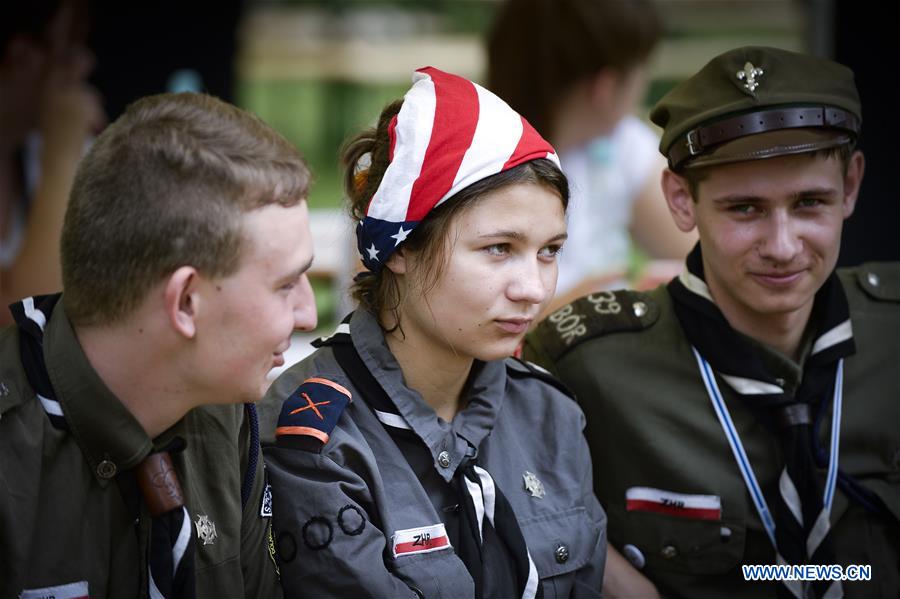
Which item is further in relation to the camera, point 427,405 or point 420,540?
point 427,405

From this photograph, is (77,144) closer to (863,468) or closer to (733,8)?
(733,8)

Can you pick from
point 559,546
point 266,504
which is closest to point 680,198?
point 559,546

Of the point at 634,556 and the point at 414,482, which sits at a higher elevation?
the point at 414,482

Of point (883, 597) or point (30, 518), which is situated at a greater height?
point (30, 518)

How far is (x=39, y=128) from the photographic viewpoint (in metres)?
3.99

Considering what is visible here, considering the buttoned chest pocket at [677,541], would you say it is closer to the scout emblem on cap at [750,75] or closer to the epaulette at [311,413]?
the epaulette at [311,413]

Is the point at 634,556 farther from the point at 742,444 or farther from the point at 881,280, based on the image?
the point at 881,280

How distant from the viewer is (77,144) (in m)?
4.02

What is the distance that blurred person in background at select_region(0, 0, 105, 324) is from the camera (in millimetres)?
3824

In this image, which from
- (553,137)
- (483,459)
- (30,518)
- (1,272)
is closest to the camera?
(30,518)

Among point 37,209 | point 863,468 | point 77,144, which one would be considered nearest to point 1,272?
point 37,209

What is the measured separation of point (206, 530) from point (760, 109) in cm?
164

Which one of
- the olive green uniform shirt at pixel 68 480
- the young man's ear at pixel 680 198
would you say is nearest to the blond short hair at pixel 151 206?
the olive green uniform shirt at pixel 68 480

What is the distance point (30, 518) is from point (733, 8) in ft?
11.4
